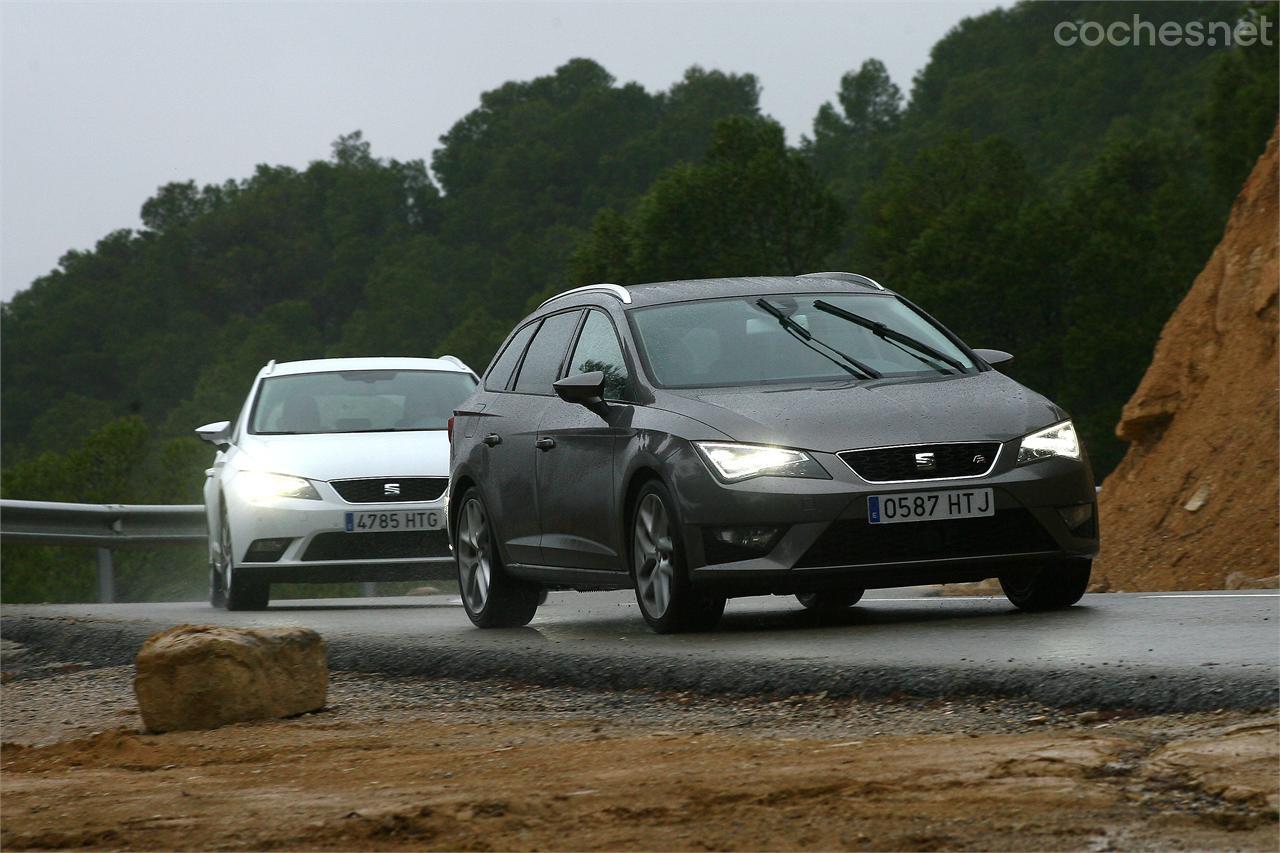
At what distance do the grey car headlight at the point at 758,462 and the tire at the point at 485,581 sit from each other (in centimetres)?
249

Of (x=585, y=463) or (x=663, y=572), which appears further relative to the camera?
(x=585, y=463)

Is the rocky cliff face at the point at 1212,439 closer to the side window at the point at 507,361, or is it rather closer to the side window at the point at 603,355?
the side window at the point at 507,361

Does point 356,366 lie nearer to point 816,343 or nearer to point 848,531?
point 816,343

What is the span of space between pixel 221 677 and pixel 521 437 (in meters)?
3.16

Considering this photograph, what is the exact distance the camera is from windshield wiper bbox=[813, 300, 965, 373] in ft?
32.1

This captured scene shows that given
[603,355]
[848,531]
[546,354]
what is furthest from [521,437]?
[848,531]

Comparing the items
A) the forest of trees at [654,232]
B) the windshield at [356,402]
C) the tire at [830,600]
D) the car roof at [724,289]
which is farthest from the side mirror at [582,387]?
the forest of trees at [654,232]

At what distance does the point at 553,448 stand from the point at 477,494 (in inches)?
46.0

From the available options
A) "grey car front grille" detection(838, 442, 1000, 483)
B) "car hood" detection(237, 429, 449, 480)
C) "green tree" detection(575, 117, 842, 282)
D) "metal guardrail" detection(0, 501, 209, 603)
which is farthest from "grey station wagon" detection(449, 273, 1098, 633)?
"green tree" detection(575, 117, 842, 282)

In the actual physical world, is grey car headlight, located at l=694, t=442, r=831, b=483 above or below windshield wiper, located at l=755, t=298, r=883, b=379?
below

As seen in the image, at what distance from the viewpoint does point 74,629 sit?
1293cm

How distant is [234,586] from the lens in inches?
566

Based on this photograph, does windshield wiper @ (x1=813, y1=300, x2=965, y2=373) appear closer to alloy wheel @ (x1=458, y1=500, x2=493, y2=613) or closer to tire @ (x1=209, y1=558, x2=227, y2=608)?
alloy wheel @ (x1=458, y1=500, x2=493, y2=613)

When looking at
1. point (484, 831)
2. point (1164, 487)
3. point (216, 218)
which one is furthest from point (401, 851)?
point (216, 218)
